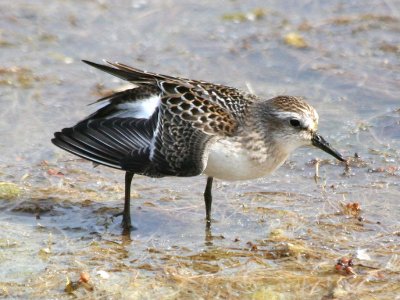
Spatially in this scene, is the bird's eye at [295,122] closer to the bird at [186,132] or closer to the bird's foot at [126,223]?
the bird at [186,132]

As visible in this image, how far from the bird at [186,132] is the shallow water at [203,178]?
589mm

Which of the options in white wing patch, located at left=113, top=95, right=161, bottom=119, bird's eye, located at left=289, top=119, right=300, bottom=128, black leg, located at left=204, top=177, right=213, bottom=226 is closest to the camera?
white wing patch, located at left=113, top=95, right=161, bottom=119

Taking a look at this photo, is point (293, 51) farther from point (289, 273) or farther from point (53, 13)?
point (289, 273)

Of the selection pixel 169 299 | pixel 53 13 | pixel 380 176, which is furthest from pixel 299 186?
pixel 53 13

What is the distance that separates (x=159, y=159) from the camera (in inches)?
332

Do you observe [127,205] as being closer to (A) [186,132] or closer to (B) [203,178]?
(A) [186,132]

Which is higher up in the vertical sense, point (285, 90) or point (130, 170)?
point (285, 90)

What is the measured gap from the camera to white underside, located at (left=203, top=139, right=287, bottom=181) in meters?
8.45

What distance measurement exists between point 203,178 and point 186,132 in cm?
175

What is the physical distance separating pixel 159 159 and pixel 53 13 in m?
6.45

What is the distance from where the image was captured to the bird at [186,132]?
845 cm

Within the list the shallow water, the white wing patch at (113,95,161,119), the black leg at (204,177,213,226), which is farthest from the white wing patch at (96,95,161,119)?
the shallow water

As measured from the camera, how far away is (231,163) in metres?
8.49

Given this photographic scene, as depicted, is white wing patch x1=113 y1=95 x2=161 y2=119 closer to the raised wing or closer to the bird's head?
the raised wing
